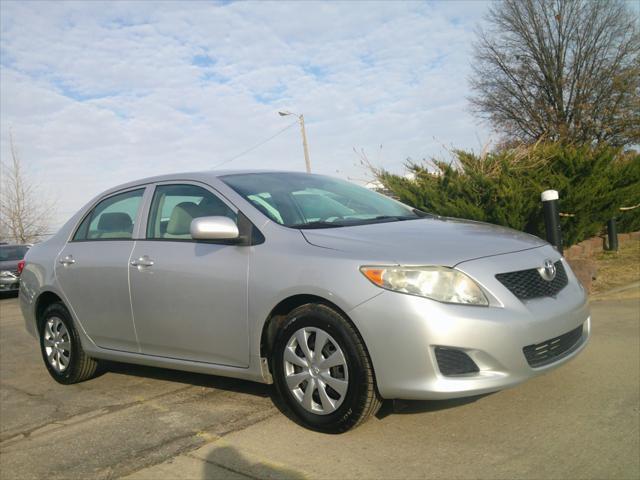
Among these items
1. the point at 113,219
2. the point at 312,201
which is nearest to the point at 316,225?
the point at 312,201

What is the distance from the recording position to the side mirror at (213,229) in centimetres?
393

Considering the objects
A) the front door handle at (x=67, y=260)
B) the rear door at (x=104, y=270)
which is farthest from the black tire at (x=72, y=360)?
the front door handle at (x=67, y=260)

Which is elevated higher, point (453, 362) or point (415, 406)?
point (453, 362)

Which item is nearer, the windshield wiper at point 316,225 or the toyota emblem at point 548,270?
the toyota emblem at point 548,270

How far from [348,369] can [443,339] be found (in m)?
0.55

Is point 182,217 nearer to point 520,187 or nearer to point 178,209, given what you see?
point 178,209

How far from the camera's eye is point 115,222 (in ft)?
16.9

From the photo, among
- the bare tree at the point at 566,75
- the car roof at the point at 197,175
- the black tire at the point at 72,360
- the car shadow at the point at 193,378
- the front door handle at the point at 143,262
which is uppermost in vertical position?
the bare tree at the point at 566,75

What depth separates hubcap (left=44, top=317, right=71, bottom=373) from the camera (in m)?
5.42

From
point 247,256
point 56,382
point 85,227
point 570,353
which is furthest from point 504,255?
point 56,382

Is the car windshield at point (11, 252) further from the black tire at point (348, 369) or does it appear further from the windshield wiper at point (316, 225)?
the black tire at point (348, 369)

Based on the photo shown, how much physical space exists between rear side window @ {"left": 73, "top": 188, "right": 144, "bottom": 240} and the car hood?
69.5 inches

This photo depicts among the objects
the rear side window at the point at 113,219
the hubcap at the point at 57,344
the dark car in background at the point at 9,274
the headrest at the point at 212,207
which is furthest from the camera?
the dark car in background at the point at 9,274

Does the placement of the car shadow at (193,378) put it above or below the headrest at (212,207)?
below
